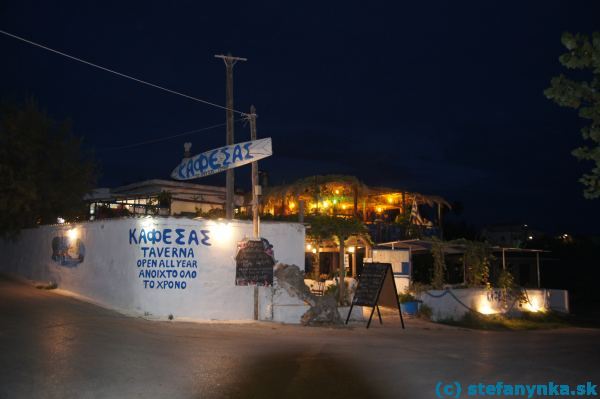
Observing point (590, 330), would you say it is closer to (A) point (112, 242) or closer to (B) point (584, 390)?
(B) point (584, 390)

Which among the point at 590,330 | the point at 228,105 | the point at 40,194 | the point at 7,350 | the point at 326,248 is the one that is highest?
the point at 228,105

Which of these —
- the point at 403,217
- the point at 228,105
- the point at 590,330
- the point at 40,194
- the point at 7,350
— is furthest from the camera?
the point at 403,217

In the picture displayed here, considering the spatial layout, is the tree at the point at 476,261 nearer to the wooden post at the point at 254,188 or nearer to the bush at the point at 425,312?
the bush at the point at 425,312

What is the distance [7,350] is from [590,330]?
55.7ft

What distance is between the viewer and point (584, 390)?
26.7 ft

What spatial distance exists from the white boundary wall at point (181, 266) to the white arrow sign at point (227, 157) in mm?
1589

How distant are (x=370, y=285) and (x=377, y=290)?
33 centimetres

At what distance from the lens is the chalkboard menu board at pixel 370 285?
14.4 m

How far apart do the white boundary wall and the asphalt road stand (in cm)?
77

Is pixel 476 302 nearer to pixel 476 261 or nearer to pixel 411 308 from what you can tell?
pixel 476 261

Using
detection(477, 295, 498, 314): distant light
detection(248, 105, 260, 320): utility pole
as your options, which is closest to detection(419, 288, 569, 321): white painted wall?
detection(477, 295, 498, 314): distant light

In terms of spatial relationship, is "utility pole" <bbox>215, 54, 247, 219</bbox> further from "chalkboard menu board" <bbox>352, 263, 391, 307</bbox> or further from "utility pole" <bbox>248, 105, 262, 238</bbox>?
"chalkboard menu board" <bbox>352, 263, 391, 307</bbox>

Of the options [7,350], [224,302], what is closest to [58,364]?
[7,350]

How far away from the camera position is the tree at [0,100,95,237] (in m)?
20.7
